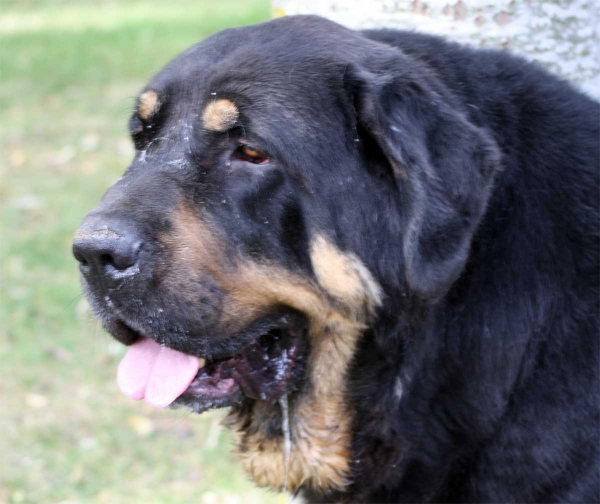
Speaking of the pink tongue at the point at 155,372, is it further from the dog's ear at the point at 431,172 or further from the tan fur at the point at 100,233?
the dog's ear at the point at 431,172

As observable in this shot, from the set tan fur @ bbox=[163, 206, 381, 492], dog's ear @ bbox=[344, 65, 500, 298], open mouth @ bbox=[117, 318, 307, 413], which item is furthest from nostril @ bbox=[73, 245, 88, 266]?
dog's ear @ bbox=[344, 65, 500, 298]

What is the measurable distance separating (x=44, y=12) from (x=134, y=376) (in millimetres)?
16330

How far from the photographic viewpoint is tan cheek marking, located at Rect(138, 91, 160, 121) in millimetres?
2844

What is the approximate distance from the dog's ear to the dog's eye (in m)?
0.35

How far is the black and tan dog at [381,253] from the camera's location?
98.6 inches

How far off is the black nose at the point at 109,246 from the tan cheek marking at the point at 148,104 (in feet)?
1.79

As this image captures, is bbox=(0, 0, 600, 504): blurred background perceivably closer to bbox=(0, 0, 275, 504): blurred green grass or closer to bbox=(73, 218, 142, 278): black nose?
bbox=(0, 0, 275, 504): blurred green grass

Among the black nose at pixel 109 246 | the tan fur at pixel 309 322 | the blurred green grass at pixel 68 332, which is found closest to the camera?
the black nose at pixel 109 246

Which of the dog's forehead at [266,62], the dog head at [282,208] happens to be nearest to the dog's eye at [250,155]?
the dog head at [282,208]

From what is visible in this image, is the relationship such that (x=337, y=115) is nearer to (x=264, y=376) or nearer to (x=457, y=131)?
(x=457, y=131)

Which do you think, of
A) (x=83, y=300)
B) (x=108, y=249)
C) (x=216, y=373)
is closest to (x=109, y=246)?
(x=108, y=249)

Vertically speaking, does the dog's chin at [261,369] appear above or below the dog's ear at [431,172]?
below

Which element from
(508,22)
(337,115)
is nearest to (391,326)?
(337,115)

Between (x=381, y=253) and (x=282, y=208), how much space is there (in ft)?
1.14
